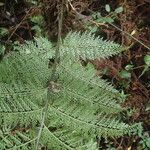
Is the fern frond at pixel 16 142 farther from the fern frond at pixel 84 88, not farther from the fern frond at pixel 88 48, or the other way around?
the fern frond at pixel 88 48

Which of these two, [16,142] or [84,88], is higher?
[84,88]

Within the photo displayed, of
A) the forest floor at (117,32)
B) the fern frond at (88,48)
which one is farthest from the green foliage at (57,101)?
the forest floor at (117,32)

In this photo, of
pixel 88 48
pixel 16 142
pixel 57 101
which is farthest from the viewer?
pixel 88 48

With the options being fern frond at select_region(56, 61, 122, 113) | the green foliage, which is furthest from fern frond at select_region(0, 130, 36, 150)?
fern frond at select_region(56, 61, 122, 113)

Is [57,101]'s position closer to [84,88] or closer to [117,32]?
[84,88]

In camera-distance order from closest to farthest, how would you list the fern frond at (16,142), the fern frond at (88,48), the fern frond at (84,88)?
the fern frond at (16,142), the fern frond at (84,88), the fern frond at (88,48)

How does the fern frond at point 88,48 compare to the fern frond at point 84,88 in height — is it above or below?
above

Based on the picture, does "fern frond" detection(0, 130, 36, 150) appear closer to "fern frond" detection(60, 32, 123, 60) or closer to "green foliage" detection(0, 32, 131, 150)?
"green foliage" detection(0, 32, 131, 150)

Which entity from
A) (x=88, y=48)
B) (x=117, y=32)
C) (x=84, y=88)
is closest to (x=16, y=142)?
(x=84, y=88)
